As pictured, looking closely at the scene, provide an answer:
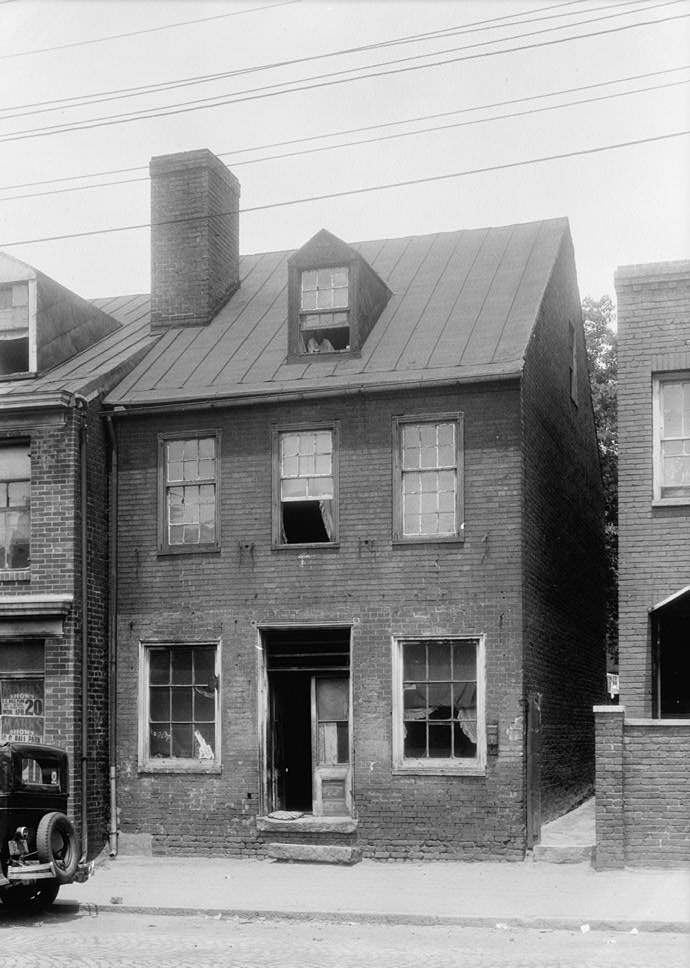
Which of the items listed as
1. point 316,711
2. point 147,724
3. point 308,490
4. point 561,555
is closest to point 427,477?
point 308,490

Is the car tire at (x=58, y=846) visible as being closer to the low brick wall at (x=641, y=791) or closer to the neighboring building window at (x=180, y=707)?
the neighboring building window at (x=180, y=707)

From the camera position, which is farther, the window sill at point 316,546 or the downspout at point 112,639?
the downspout at point 112,639

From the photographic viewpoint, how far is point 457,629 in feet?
57.8

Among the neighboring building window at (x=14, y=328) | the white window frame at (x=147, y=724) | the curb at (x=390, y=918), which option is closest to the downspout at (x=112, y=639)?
the white window frame at (x=147, y=724)

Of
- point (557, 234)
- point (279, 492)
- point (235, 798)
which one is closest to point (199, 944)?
point (235, 798)

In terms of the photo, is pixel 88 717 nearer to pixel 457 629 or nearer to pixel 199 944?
pixel 457 629

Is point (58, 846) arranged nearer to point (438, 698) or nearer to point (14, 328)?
point (438, 698)

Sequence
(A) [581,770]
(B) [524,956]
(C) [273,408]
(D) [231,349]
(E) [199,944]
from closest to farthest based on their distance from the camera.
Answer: (B) [524,956] < (E) [199,944] < (C) [273,408] < (D) [231,349] < (A) [581,770]

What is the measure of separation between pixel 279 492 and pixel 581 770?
7.03 m

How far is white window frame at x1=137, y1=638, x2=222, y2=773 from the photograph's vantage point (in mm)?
18484

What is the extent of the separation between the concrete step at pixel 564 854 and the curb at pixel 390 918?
403cm

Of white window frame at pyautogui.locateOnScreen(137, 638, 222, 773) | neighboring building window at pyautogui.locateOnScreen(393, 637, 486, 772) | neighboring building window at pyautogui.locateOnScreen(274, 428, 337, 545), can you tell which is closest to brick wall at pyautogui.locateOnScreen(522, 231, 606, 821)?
neighboring building window at pyautogui.locateOnScreen(393, 637, 486, 772)

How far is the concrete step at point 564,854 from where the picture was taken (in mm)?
16500

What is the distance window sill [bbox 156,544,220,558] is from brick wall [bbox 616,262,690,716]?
216 inches
